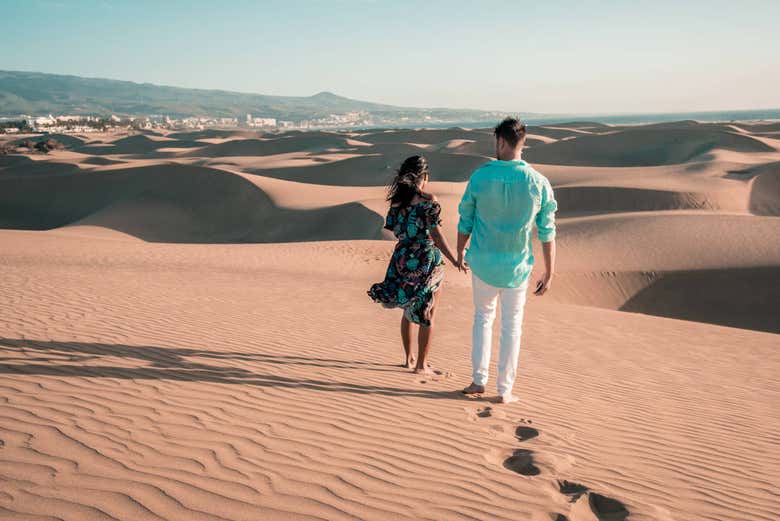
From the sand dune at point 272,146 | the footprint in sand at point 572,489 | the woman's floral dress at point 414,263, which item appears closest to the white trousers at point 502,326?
the woman's floral dress at point 414,263

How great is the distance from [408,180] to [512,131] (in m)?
0.96

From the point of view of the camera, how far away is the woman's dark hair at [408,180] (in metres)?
4.48

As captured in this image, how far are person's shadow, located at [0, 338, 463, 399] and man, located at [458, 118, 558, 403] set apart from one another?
86 cm

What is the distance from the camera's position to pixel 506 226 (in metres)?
3.91

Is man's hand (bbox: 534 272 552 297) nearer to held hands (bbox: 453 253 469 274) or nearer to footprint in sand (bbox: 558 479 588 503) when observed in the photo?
held hands (bbox: 453 253 469 274)

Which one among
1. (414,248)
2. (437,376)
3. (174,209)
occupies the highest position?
(414,248)

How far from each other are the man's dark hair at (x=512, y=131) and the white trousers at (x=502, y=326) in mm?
910

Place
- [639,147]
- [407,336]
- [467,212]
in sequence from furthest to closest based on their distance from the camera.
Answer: [639,147] < [407,336] < [467,212]

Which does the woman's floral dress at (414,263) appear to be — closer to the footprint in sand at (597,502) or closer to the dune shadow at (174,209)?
the footprint in sand at (597,502)

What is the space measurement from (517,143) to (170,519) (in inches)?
113

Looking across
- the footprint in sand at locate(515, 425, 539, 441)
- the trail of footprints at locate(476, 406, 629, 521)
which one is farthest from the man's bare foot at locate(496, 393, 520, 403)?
the trail of footprints at locate(476, 406, 629, 521)

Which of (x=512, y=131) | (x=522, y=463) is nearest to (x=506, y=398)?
(x=522, y=463)

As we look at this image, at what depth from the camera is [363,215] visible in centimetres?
1967

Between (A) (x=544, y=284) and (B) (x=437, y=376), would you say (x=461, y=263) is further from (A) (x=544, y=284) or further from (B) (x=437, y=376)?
(B) (x=437, y=376)
